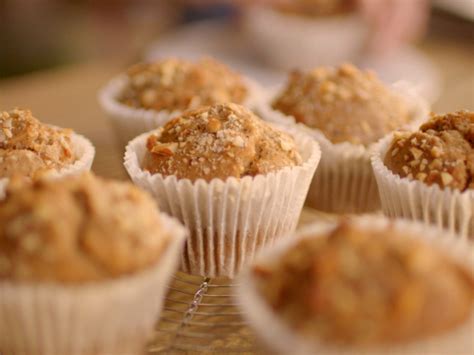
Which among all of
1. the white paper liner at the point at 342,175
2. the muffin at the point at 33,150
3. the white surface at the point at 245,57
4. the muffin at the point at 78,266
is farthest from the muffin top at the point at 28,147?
the white surface at the point at 245,57

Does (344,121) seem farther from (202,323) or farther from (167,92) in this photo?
(202,323)

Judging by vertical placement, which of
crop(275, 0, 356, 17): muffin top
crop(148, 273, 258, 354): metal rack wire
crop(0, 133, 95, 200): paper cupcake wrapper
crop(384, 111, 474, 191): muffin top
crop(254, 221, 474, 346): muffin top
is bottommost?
crop(148, 273, 258, 354): metal rack wire

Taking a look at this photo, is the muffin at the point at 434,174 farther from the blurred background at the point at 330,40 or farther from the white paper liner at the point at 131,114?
the blurred background at the point at 330,40

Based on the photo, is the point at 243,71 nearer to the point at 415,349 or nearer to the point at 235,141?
the point at 235,141

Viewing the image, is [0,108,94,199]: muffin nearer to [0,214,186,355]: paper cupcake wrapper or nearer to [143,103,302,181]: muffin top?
[143,103,302,181]: muffin top

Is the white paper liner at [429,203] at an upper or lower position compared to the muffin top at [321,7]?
lower

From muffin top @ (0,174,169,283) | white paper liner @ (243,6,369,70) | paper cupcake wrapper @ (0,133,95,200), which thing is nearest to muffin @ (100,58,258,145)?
paper cupcake wrapper @ (0,133,95,200)

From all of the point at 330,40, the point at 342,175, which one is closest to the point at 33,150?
the point at 342,175
